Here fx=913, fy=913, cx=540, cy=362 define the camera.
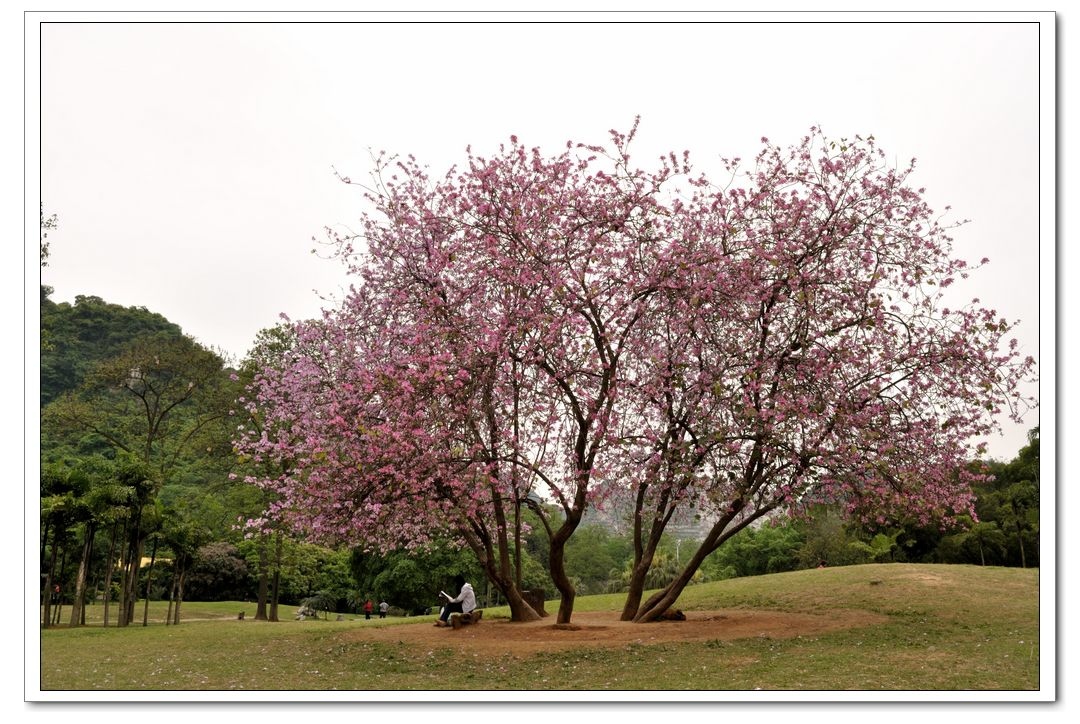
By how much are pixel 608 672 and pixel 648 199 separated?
16.5ft

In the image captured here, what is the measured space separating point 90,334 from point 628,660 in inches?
522

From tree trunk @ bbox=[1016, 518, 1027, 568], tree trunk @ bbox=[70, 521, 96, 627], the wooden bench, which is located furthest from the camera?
tree trunk @ bbox=[1016, 518, 1027, 568]

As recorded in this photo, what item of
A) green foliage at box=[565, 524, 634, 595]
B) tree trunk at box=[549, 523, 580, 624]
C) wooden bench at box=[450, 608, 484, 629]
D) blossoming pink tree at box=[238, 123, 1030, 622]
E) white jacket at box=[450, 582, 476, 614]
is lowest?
green foliage at box=[565, 524, 634, 595]

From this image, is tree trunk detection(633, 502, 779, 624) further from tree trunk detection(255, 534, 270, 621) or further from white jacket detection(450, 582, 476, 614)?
tree trunk detection(255, 534, 270, 621)

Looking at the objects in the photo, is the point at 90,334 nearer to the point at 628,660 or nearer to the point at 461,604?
the point at 461,604

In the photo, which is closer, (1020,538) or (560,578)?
(560,578)

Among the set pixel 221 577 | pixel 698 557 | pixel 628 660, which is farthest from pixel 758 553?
pixel 628 660

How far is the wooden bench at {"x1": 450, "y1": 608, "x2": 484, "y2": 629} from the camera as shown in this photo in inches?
464

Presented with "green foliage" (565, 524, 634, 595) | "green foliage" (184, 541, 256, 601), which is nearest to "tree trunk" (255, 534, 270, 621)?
"green foliage" (184, 541, 256, 601)

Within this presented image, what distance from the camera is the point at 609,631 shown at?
1060 centimetres

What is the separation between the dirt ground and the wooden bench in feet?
0.33

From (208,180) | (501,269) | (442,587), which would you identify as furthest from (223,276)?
(442,587)
